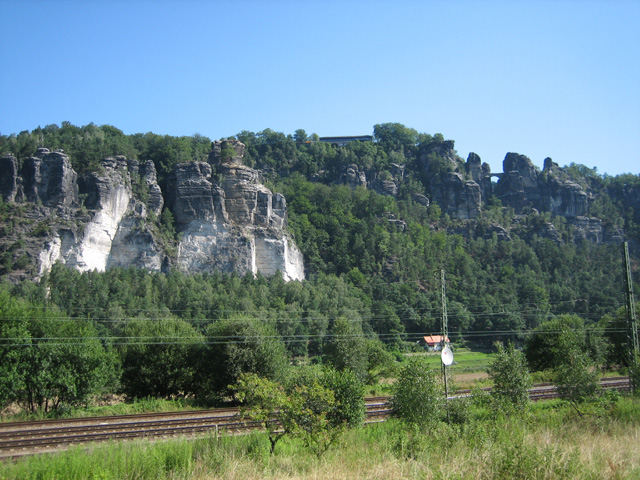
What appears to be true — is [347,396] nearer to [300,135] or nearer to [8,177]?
[8,177]

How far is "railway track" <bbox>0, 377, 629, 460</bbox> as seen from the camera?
18450mm

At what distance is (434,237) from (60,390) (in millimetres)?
85643

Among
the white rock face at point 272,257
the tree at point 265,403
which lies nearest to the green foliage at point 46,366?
the tree at point 265,403

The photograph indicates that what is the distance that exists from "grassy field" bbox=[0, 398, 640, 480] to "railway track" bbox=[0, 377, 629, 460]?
6.60 ft

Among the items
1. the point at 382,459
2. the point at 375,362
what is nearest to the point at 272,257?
the point at 375,362

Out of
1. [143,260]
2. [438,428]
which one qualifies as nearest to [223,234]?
[143,260]

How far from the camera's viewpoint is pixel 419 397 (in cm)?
1817

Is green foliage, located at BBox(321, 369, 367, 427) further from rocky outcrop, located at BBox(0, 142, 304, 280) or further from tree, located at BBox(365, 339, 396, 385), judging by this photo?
rocky outcrop, located at BBox(0, 142, 304, 280)

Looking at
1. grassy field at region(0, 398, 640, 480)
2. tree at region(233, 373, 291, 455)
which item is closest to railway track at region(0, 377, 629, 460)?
tree at region(233, 373, 291, 455)

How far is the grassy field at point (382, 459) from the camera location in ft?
40.1

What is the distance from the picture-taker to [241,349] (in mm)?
32219

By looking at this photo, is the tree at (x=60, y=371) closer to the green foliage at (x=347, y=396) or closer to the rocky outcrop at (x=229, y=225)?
the green foliage at (x=347, y=396)

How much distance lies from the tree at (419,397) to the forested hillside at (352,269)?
14.7m

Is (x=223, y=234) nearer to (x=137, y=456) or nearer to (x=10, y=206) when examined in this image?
(x=10, y=206)
